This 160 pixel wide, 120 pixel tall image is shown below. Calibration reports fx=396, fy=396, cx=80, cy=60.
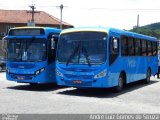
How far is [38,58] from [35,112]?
20.9ft

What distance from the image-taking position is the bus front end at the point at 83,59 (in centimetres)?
1523

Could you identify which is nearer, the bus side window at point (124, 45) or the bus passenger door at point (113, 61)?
the bus passenger door at point (113, 61)

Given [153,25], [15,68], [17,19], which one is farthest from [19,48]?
[153,25]

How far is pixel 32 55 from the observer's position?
1719 cm

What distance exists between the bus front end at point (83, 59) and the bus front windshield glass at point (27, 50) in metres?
1.17

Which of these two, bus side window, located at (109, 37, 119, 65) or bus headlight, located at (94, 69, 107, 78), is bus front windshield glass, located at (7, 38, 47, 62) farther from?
bus side window, located at (109, 37, 119, 65)

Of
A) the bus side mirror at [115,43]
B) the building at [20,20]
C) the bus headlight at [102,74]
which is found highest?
the bus side mirror at [115,43]

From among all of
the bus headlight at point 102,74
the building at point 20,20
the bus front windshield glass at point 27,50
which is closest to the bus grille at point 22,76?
the bus front windshield glass at point 27,50

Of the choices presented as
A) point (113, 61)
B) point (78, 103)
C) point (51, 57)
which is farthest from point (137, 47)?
point (78, 103)

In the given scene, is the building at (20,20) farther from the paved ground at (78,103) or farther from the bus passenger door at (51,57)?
the paved ground at (78,103)

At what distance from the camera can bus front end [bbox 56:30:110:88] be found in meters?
15.2

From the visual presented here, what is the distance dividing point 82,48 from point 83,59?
0.45 metres

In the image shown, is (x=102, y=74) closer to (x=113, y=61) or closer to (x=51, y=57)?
(x=113, y=61)

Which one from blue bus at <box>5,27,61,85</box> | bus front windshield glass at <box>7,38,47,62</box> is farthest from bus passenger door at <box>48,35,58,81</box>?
bus front windshield glass at <box>7,38,47,62</box>
